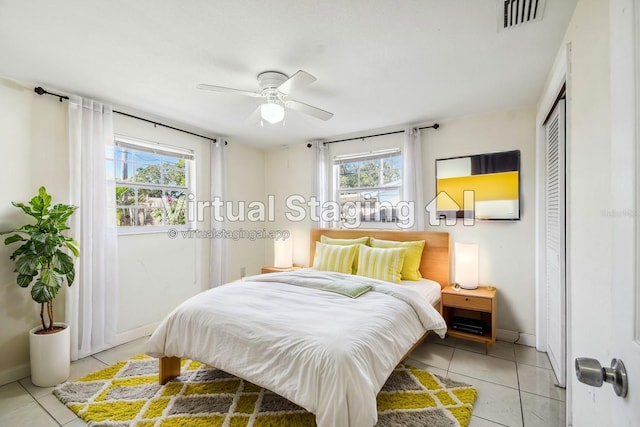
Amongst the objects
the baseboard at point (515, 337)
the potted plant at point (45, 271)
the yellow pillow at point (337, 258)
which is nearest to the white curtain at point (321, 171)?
the yellow pillow at point (337, 258)

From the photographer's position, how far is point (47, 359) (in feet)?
7.46

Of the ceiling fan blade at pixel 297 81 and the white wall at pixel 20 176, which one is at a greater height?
the ceiling fan blade at pixel 297 81

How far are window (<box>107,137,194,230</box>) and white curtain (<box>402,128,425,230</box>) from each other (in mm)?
2703

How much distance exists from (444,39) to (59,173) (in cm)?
329

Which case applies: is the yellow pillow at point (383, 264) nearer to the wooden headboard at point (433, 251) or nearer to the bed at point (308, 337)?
the wooden headboard at point (433, 251)

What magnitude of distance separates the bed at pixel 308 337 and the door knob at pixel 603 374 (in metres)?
1.04

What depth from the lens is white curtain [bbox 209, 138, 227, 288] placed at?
154 inches

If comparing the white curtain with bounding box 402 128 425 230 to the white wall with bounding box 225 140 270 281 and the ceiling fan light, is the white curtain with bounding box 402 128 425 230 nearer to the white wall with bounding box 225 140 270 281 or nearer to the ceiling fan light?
the ceiling fan light

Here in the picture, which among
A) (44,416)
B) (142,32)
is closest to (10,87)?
(142,32)

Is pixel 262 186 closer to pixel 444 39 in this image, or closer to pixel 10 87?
pixel 10 87

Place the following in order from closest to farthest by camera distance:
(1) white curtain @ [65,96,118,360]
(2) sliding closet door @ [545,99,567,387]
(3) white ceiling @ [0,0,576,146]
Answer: (3) white ceiling @ [0,0,576,146] < (2) sliding closet door @ [545,99,567,387] < (1) white curtain @ [65,96,118,360]

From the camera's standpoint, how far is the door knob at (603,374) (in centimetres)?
60

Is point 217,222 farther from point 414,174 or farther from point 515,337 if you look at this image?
point 515,337

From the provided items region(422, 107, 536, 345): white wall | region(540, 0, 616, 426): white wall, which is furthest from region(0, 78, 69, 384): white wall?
region(422, 107, 536, 345): white wall
